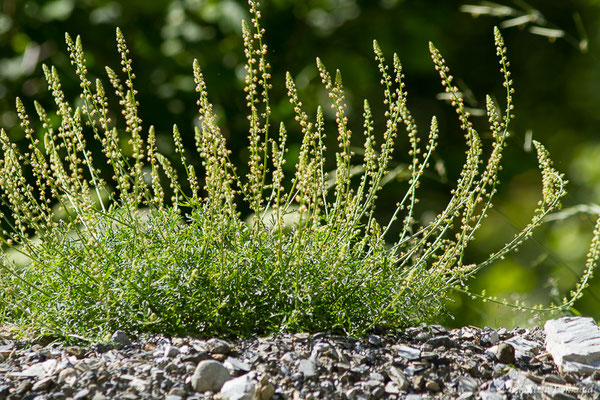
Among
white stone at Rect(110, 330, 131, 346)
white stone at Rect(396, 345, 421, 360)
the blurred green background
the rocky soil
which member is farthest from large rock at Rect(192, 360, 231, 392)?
the blurred green background

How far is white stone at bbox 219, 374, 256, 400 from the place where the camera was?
165 cm

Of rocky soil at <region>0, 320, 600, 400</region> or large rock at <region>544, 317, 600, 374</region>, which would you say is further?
large rock at <region>544, 317, 600, 374</region>

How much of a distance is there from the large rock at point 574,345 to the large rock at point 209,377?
98cm

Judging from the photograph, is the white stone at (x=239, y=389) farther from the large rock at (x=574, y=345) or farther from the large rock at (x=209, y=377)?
the large rock at (x=574, y=345)

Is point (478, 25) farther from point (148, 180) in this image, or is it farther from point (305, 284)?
point (305, 284)

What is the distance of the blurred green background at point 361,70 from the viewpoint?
428cm

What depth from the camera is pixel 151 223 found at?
2.30 m

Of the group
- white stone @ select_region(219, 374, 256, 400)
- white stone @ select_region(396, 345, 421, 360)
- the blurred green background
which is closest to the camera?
white stone @ select_region(219, 374, 256, 400)

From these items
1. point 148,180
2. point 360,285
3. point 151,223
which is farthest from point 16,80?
point 360,285

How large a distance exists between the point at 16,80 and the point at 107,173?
938 mm

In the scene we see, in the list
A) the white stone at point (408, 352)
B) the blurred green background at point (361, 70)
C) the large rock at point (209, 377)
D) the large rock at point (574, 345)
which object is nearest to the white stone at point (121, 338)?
the large rock at point (209, 377)

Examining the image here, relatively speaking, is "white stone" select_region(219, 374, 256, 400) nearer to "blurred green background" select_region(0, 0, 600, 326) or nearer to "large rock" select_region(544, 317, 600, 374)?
"large rock" select_region(544, 317, 600, 374)

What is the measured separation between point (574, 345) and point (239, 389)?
101 cm

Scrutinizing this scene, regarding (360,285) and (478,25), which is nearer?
(360,285)
